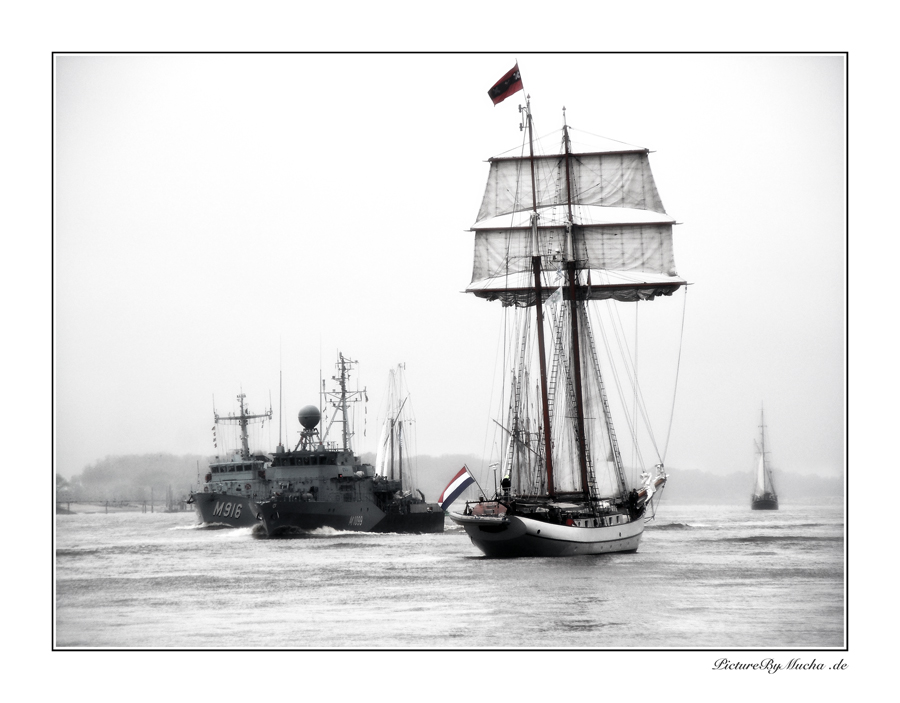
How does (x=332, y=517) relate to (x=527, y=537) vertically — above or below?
below

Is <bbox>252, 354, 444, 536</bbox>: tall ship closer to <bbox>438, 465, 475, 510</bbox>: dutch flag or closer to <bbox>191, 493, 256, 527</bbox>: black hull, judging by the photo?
<bbox>191, 493, 256, 527</bbox>: black hull

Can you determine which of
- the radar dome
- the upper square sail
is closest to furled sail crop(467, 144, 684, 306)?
the upper square sail

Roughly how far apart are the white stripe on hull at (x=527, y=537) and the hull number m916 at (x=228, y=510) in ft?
114

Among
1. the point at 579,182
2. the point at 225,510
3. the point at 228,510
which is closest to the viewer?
the point at 579,182

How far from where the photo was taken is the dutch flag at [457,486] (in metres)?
45.7

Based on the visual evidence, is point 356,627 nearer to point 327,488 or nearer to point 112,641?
point 112,641

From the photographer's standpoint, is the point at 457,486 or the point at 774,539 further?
the point at 774,539

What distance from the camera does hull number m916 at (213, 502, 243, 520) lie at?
77375 millimetres

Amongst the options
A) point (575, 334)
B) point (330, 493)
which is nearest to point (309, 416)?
point (330, 493)

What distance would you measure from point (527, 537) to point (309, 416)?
1352 inches

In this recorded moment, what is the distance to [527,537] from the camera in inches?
1748

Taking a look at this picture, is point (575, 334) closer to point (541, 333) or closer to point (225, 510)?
point (541, 333)

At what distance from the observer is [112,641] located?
26391 mm

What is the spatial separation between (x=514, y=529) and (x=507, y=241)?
61.4ft
